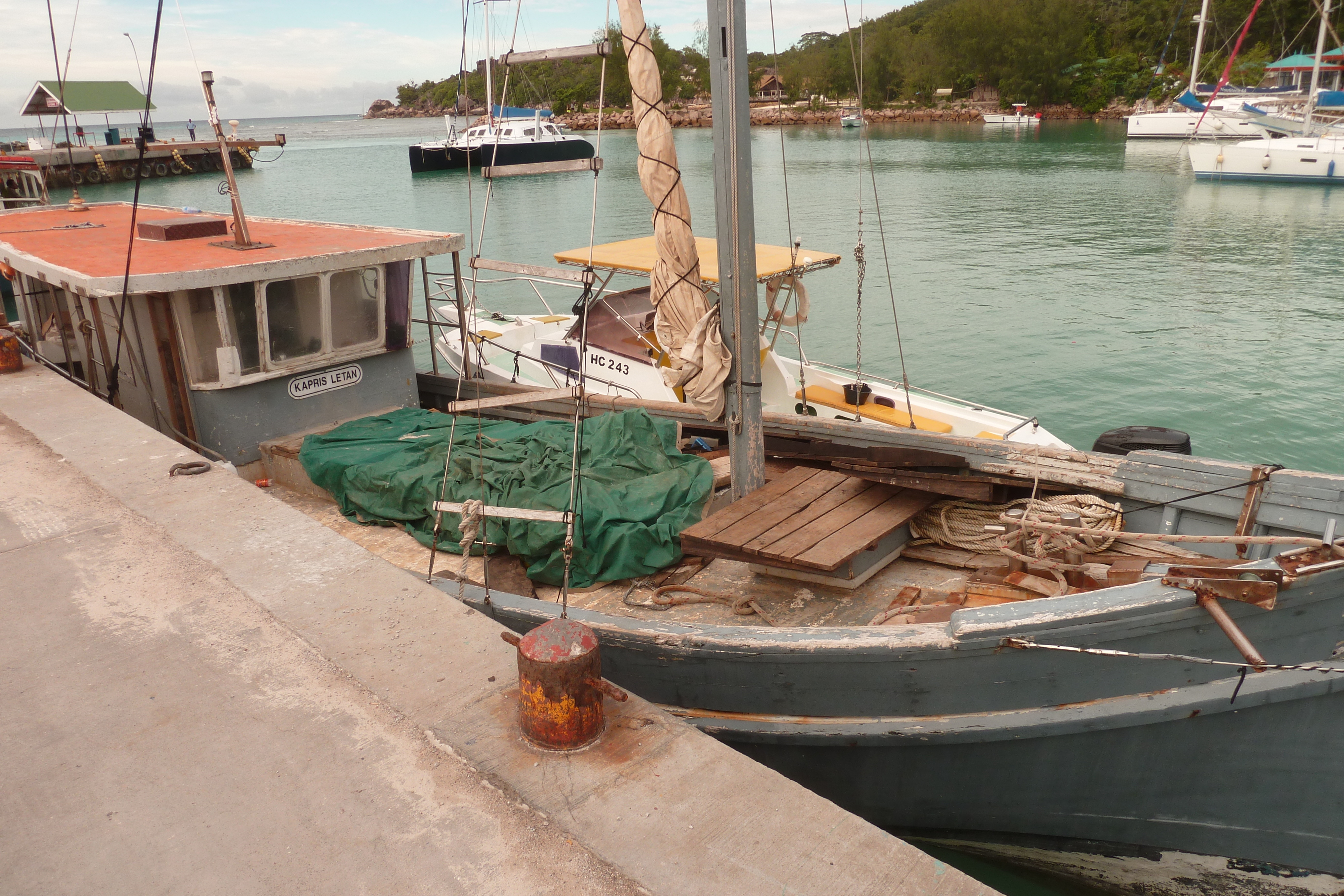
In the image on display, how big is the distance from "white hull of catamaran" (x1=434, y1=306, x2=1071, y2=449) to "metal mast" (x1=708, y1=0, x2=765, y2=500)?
→ 3.91m

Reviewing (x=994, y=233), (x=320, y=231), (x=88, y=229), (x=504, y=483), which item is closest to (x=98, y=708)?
(x=504, y=483)

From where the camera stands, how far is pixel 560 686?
10.4ft

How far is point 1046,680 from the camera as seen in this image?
400 centimetres

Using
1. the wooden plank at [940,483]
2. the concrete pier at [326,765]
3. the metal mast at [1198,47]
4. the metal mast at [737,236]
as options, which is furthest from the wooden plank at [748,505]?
the metal mast at [1198,47]

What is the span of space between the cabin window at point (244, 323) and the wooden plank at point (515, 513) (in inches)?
102

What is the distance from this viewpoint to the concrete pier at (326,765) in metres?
2.81

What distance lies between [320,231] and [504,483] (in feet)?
13.3

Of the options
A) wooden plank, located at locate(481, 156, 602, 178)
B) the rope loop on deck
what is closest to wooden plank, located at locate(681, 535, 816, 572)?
the rope loop on deck

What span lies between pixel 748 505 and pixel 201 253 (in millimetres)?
4952

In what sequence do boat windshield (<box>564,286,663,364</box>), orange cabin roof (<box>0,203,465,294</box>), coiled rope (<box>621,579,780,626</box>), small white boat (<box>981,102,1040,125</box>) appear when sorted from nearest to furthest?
coiled rope (<box>621,579,780,626</box>)
orange cabin roof (<box>0,203,465,294</box>)
boat windshield (<box>564,286,663,364</box>)
small white boat (<box>981,102,1040,125</box>)

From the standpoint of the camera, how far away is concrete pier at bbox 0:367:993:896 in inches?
110

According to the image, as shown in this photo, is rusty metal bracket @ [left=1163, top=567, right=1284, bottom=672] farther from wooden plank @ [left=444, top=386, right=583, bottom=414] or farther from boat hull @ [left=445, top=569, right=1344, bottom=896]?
wooden plank @ [left=444, top=386, right=583, bottom=414]

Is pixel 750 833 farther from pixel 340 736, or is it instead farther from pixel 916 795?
pixel 916 795

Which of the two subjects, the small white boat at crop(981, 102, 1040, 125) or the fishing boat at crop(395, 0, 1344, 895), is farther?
the small white boat at crop(981, 102, 1040, 125)
